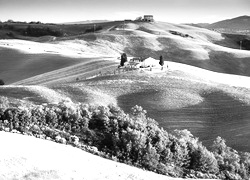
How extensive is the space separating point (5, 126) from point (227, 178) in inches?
534

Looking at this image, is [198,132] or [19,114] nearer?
[19,114]

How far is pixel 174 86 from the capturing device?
5125cm

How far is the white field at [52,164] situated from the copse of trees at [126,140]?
4.70 ft

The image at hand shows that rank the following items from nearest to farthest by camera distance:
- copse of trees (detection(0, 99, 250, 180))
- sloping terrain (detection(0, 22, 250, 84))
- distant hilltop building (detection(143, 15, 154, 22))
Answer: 1. copse of trees (detection(0, 99, 250, 180))
2. sloping terrain (detection(0, 22, 250, 84))
3. distant hilltop building (detection(143, 15, 154, 22))

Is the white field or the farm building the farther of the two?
the farm building

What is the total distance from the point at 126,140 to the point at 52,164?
6.40 meters

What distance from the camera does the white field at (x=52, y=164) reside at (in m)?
19.6

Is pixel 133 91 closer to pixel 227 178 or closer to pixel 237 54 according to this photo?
pixel 227 178

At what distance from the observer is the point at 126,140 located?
26.0 m

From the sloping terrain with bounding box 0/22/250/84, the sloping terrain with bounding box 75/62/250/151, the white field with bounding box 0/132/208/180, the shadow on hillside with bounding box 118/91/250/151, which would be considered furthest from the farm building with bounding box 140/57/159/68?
the white field with bounding box 0/132/208/180

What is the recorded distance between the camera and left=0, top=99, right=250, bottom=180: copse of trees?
25.0m

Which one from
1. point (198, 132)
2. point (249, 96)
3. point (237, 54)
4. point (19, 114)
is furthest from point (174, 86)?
point (237, 54)

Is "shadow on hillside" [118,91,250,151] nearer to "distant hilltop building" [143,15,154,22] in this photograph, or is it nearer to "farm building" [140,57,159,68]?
"farm building" [140,57,159,68]

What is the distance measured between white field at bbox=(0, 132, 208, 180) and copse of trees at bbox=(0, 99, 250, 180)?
4.70 feet
